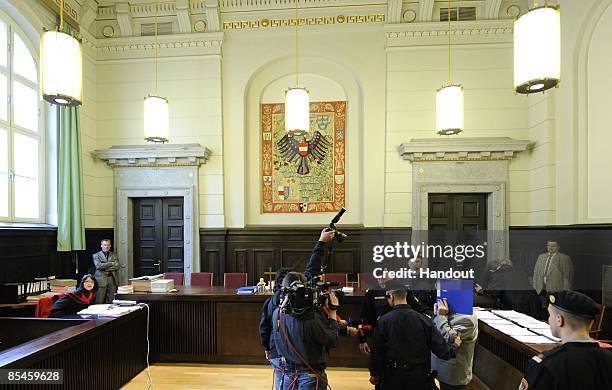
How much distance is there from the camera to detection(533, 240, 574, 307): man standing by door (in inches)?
207

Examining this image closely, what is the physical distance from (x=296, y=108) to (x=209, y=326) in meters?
3.34

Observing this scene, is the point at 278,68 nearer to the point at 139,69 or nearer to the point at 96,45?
the point at 139,69

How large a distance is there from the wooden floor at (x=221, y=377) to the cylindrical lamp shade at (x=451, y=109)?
3.71 metres

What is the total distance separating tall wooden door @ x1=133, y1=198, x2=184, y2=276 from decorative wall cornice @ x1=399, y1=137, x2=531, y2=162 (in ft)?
16.0

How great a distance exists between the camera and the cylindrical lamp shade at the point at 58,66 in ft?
11.2

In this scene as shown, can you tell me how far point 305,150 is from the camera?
750cm

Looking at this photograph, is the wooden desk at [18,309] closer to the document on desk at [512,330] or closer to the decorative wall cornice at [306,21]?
the document on desk at [512,330]

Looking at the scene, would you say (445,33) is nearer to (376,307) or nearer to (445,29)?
(445,29)

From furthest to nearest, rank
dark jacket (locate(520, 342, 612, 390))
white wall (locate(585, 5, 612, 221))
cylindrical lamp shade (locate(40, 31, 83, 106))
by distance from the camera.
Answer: white wall (locate(585, 5, 612, 221)), cylindrical lamp shade (locate(40, 31, 83, 106)), dark jacket (locate(520, 342, 612, 390))

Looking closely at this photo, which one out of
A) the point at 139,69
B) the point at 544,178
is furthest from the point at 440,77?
the point at 139,69

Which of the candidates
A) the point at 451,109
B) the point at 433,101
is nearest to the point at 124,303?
the point at 451,109

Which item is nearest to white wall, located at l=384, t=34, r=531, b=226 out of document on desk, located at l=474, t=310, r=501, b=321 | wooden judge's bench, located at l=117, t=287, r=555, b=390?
wooden judge's bench, located at l=117, t=287, r=555, b=390

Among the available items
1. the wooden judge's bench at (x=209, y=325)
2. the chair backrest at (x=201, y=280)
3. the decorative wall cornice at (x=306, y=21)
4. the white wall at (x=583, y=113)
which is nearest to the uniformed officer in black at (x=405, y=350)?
the wooden judge's bench at (x=209, y=325)

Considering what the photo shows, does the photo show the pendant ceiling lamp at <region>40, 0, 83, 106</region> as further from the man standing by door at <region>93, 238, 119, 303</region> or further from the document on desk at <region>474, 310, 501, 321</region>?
the document on desk at <region>474, 310, 501, 321</region>
